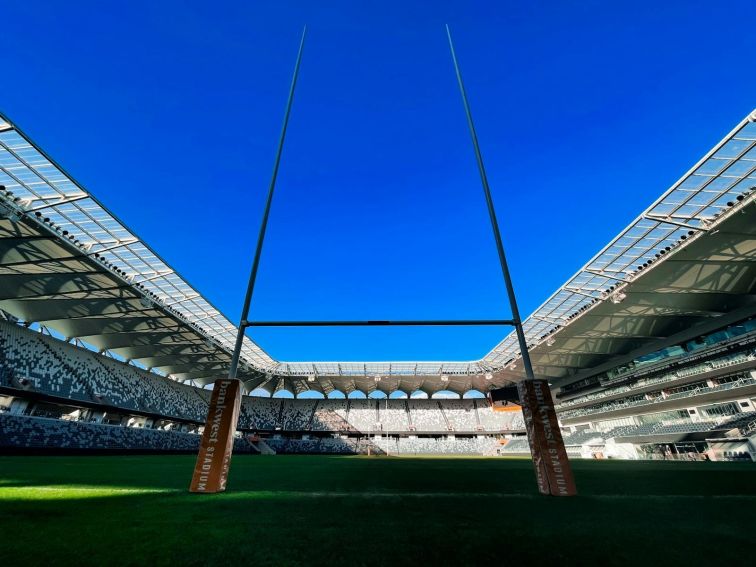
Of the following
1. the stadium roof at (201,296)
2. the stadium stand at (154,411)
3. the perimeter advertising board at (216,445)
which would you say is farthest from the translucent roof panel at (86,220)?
the perimeter advertising board at (216,445)

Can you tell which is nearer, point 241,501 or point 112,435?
point 241,501

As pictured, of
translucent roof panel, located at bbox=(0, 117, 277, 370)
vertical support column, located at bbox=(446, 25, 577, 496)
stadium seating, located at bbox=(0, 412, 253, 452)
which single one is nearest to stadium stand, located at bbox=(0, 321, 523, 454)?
stadium seating, located at bbox=(0, 412, 253, 452)

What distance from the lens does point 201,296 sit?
27.6 m

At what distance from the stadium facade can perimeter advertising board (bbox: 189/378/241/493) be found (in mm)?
15092

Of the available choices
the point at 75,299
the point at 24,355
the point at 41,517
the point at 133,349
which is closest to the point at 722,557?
the point at 41,517

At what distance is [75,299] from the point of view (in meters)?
23.4

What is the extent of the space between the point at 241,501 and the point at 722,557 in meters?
5.15

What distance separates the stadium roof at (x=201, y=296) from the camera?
594 inches

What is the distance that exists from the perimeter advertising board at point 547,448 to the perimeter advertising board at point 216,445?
15.7 ft

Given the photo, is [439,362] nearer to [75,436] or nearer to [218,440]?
[75,436]

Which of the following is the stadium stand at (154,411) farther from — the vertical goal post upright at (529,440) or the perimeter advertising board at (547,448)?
the perimeter advertising board at (547,448)

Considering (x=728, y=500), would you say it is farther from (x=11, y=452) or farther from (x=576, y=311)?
(x=11, y=452)

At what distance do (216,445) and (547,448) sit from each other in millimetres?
5294

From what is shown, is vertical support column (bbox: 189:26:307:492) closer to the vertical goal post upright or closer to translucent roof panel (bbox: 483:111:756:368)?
the vertical goal post upright
